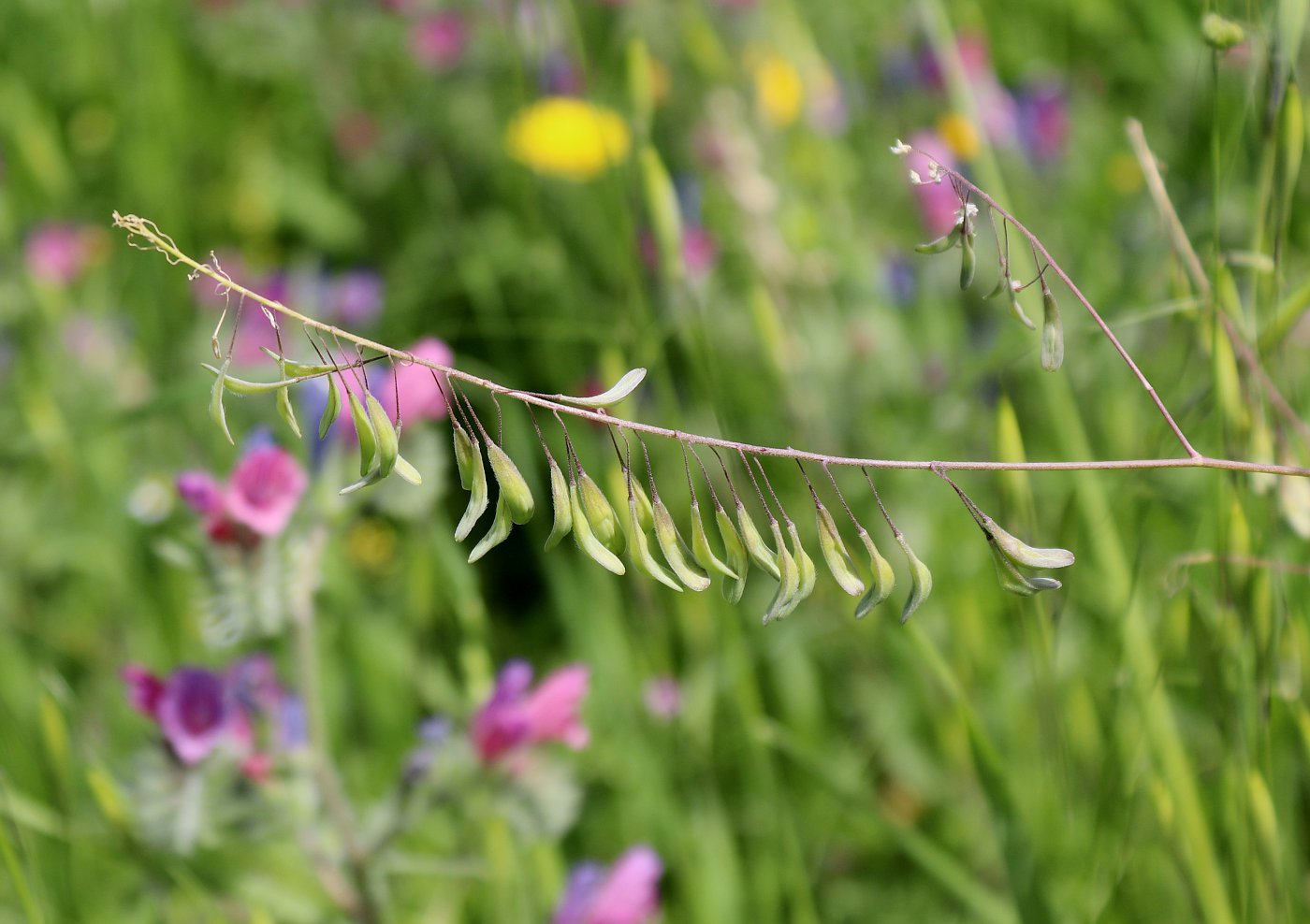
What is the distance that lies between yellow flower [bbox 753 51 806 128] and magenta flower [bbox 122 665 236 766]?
67.6 inches

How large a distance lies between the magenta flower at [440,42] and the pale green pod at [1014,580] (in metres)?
2.42

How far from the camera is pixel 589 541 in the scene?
23.9 inches

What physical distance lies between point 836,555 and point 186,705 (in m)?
0.69

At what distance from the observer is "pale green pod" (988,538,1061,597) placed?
0.60 metres

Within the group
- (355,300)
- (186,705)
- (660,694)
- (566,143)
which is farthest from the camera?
(566,143)

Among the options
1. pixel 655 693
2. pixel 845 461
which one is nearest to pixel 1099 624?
pixel 655 693

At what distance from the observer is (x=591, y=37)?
2.72m

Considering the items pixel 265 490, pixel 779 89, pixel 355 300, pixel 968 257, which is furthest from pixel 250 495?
pixel 779 89

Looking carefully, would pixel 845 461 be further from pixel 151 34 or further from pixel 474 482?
pixel 151 34

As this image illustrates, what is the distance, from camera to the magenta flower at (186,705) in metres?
1.07

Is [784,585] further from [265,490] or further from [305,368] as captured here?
[265,490]

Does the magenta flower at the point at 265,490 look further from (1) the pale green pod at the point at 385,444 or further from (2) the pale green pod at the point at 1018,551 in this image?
(2) the pale green pod at the point at 1018,551

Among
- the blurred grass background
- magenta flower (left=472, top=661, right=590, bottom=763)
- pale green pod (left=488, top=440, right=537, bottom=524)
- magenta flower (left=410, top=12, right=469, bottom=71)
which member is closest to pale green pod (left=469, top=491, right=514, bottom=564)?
pale green pod (left=488, top=440, right=537, bottom=524)

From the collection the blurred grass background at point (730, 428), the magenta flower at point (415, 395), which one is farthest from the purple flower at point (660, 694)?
the magenta flower at point (415, 395)
